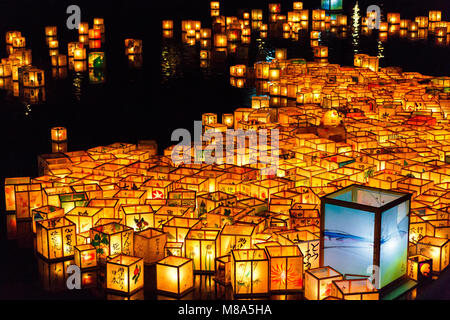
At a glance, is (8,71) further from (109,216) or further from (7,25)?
(109,216)

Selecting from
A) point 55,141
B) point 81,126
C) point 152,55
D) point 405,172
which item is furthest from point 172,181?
point 152,55

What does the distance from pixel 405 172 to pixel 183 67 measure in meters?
9.36

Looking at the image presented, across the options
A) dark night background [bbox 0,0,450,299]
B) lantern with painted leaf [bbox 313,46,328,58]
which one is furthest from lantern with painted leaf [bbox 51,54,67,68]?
lantern with painted leaf [bbox 313,46,328,58]

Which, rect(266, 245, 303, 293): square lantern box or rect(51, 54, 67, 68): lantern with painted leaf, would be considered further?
rect(51, 54, 67, 68): lantern with painted leaf

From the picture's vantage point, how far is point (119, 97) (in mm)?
13641

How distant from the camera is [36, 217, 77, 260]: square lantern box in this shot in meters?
6.26

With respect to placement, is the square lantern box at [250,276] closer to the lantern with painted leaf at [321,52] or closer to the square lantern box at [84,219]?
the square lantern box at [84,219]

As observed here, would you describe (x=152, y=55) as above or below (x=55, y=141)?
above

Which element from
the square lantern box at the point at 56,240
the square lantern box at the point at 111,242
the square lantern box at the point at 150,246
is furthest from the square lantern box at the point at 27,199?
the square lantern box at the point at 150,246

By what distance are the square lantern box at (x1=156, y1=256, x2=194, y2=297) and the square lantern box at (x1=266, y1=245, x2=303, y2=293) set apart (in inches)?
27.4

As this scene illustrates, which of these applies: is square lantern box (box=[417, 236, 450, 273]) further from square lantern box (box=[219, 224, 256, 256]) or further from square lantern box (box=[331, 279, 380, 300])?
square lantern box (box=[219, 224, 256, 256])

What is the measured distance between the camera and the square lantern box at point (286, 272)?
18.0ft

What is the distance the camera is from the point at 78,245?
625 centimetres

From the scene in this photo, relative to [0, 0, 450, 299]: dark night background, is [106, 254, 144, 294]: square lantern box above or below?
below
